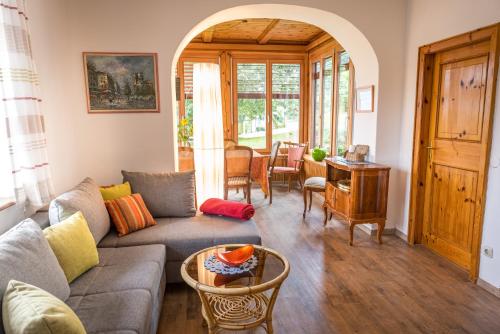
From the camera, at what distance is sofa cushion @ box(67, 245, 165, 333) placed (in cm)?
155

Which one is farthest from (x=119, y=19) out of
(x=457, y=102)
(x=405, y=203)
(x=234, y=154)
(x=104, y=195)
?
(x=405, y=203)

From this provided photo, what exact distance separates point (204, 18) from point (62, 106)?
1.58 meters

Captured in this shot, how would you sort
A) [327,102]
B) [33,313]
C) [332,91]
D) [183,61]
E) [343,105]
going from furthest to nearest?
[183,61] < [327,102] < [332,91] < [343,105] < [33,313]

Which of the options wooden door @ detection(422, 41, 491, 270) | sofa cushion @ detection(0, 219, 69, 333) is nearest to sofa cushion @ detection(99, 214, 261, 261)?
sofa cushion @ detection(0, 219, 69, 333)

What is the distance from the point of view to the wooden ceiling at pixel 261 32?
16.8ft

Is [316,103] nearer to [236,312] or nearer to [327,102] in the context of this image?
[327,102]

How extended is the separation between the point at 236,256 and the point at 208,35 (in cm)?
458

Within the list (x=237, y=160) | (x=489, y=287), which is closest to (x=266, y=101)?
(x=237, y=160)

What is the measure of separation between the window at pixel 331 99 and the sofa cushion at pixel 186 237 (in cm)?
283

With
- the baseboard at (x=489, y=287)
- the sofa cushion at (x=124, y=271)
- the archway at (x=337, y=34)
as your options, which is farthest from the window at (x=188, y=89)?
the baseboard at (x=489, y=287)

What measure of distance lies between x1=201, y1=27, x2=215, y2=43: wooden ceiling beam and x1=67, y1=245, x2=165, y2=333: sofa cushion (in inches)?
162

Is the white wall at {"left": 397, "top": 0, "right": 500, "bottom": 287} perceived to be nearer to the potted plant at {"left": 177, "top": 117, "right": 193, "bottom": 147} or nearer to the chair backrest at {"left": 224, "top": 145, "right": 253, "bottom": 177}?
the chair backrest at {"left": 224, "top": 145, "right": 253, "bottom": 177}

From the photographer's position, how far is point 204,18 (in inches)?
130

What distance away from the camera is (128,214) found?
108 inches
